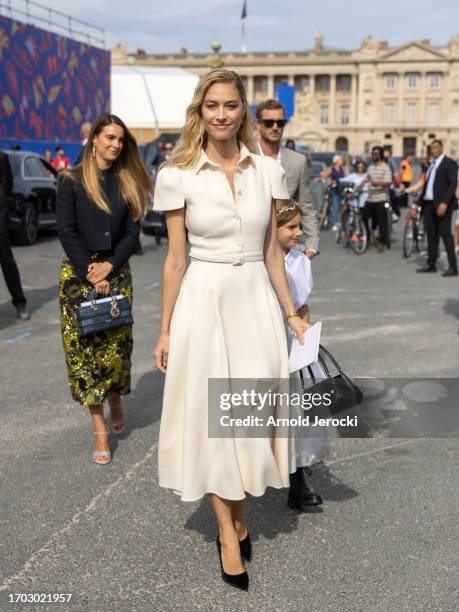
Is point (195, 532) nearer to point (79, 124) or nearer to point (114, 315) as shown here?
point (114, 315)

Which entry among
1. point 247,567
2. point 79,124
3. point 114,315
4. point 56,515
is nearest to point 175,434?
point 247,567

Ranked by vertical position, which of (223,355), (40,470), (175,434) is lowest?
(40,470)

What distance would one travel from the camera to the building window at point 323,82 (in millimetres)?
114875

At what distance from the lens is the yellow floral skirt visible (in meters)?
4.19

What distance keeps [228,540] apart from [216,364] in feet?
2.16

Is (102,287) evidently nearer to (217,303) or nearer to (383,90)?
(217,303)

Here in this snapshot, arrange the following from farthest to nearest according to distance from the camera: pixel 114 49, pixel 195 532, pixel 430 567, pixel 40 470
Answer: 1. pixel 114 49
2. pixel 40 470
3. pixel 195 532
4. pixel 430 567

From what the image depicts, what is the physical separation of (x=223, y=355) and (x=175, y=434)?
38cm

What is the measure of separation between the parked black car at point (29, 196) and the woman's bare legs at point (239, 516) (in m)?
11.3

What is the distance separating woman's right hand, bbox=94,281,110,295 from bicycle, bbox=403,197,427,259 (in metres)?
9.54

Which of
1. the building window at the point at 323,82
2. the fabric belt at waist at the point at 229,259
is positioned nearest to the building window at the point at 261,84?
the building window at the point at 323,82

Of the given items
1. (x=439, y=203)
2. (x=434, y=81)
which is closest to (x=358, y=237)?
(x=439, y=203)

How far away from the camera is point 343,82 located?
114250 millimetres

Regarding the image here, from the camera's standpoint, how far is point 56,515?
3.54 metres
